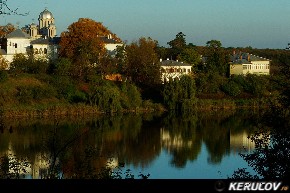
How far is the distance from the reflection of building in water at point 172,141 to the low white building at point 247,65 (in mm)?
23716

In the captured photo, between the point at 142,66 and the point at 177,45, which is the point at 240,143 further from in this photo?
the point at 177,45

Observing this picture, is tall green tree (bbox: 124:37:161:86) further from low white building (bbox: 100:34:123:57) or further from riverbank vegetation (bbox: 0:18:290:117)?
low white building (bbox: 100:34:123:57)

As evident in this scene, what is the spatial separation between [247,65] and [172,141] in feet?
91.9

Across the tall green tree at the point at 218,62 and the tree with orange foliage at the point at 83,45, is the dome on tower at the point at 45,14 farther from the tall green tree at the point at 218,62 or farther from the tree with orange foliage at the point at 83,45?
the tall green tree at the point at 218,62

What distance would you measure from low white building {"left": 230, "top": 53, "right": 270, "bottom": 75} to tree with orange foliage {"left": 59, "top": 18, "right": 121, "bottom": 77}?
1209cm

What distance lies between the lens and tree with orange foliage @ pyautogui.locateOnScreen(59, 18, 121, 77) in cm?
3881

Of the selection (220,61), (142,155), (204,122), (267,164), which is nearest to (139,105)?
(204,122)

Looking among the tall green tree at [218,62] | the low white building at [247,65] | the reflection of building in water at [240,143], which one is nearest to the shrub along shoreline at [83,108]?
the tall green tree at [218,62]

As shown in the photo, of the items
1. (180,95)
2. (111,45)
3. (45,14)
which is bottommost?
(180,95)

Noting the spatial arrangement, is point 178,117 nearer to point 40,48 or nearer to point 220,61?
point 220,61

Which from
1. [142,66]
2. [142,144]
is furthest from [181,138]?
[142,66]

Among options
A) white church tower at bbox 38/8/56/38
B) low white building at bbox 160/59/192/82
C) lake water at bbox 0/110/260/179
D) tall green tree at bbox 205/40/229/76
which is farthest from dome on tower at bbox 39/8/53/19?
lake water at bbox 0/110/260/179

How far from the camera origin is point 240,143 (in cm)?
2123

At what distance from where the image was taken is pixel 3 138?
22.4 m
